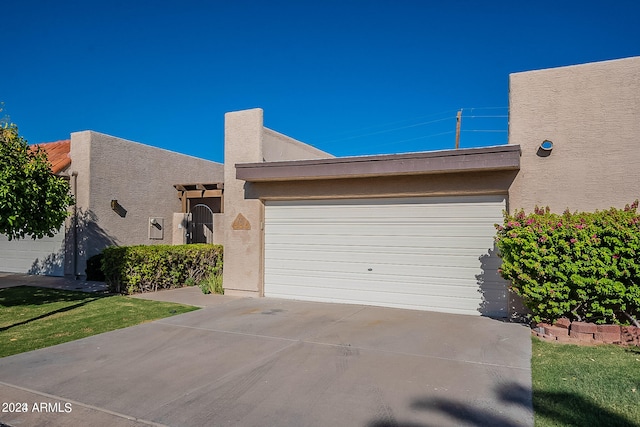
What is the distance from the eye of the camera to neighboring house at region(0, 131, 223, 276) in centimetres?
1388

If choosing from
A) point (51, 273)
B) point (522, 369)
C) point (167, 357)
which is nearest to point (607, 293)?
point (522, 369)

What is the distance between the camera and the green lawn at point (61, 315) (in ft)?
23.7

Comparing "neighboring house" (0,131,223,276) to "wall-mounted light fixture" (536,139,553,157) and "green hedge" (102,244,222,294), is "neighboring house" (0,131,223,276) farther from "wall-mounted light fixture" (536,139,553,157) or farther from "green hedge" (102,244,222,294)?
"wall-mounted light fixture" (536,139,553,157)

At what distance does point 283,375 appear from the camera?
5383 millimetres

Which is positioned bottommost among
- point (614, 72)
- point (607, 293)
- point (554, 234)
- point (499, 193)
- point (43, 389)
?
point (43, 389)

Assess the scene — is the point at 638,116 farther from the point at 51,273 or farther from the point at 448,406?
the point at 51,273

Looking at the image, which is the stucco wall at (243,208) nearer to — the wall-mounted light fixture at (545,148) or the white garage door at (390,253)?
the white garage door at (390,253)

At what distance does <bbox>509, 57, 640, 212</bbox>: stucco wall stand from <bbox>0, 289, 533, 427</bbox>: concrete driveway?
2.55 meters

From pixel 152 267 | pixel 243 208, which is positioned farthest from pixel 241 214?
pixel 152 267

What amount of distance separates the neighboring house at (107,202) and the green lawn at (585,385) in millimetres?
11668

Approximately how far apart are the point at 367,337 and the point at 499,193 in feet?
12.0

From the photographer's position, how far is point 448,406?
4422 millimetres

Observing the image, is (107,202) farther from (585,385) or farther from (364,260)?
(585,385)

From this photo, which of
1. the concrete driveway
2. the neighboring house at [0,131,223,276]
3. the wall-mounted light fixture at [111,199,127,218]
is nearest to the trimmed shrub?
the neighboring house at [0,131,223,276]
